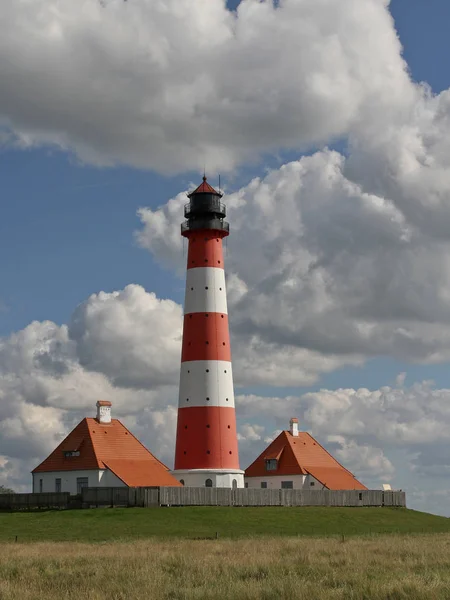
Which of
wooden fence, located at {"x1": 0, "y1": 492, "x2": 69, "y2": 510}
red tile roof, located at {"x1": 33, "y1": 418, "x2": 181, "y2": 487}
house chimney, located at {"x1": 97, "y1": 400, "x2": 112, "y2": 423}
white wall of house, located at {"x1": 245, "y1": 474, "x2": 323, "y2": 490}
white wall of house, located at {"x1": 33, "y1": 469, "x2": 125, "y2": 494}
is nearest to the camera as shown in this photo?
wooden fence, located at {"x1": 0, "y1": 492, "x2": 69, "y2": 510}

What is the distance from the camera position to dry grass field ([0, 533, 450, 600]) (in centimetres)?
2286

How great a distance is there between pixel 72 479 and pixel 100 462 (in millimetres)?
2935

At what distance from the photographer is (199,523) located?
5425cm

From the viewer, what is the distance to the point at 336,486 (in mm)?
77875

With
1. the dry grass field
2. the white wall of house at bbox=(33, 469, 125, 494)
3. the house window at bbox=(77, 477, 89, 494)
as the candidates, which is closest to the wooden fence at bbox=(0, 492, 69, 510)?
the white wall of house at bbox=(33, 469, 125, 494)

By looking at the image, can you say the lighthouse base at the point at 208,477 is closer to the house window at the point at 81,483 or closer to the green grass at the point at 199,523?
the green grass at the point at 199,523

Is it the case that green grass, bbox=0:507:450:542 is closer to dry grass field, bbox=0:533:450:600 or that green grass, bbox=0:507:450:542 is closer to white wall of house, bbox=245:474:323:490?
dry grass field, bbox=0:533:450:600

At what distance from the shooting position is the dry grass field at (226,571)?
22859mm

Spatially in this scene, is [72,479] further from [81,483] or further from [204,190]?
[204,190]

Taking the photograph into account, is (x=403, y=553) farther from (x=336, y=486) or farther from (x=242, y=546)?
(x=336, y=486)

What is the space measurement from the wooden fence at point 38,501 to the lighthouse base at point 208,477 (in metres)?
8.59

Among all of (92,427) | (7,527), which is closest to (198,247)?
(92,427)

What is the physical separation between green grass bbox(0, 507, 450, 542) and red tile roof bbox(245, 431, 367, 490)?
1197cm

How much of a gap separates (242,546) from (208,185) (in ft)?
134
